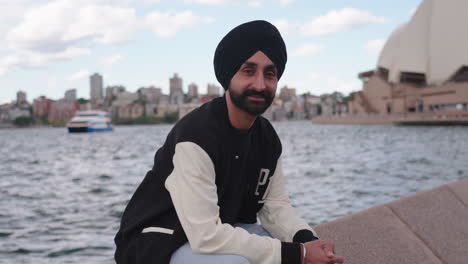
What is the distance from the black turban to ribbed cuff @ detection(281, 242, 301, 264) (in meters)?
0.57

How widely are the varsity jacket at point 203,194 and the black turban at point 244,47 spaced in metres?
0.12

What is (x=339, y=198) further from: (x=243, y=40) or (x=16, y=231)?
(x=243, y=40)

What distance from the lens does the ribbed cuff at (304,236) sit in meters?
1.76

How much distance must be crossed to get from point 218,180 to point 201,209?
0.16m

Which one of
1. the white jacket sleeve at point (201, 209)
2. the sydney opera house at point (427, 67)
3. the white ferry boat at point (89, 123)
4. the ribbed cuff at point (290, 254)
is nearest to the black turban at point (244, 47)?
the white jacket sleeve at point (201, 209)

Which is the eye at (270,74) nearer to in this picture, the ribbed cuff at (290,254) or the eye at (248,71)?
the eye at (248,71)

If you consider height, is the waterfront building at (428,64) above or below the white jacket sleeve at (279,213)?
above

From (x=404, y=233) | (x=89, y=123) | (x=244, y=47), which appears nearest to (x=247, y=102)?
(x=244, y=47)

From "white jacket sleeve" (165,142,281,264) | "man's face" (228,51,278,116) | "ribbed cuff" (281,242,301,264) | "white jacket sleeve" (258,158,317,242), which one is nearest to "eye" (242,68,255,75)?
"man's face" (228,51,278,116)

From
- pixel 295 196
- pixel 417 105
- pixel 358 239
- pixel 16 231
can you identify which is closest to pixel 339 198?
pixel 295 196

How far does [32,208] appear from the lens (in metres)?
8.35

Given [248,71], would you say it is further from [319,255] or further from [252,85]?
[319,255]

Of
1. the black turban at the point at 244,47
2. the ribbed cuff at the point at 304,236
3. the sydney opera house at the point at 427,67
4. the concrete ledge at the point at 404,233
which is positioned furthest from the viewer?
the sydney opera house at the point at 427,67

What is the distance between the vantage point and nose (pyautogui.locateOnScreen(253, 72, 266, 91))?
1.53 m
